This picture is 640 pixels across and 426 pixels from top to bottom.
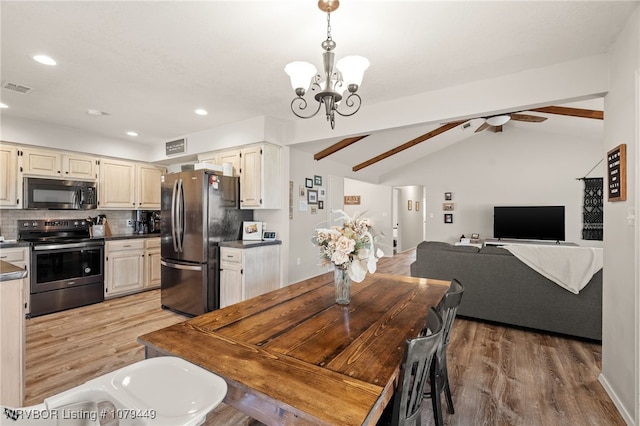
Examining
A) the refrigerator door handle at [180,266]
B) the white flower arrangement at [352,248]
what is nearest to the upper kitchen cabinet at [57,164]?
the refrigerator door handle at [180,266]

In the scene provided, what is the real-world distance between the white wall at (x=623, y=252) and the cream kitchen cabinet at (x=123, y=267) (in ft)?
17.8

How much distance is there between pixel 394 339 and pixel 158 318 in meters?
3.32

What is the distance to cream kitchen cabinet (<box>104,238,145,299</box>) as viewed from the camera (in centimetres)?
425

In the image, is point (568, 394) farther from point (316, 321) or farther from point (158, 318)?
point (158, 318)

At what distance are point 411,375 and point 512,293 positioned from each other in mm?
2803

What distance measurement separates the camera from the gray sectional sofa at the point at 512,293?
9.76ft

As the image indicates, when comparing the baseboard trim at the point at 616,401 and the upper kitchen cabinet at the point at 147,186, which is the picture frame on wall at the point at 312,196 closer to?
the upper kitchen cabinet at the point at 147,186

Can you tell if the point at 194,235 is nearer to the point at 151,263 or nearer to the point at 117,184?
the point at 151,263

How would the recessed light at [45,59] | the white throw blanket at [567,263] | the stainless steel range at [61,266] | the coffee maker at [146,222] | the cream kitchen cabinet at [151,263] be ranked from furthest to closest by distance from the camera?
the coffee maker at [146,222]
the cream kitchen cabinet at [151,263]
the stainless steel range at [61,266]
the white throw blanket at [567,263]
the recessed light at [45,59]

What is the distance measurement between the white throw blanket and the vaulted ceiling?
182 cm

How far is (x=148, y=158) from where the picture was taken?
17.1 feet

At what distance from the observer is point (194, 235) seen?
3646 millimetres

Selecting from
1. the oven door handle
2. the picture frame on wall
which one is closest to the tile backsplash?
the oven door handle

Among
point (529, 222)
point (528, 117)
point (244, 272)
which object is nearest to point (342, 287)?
point (244, 272)
